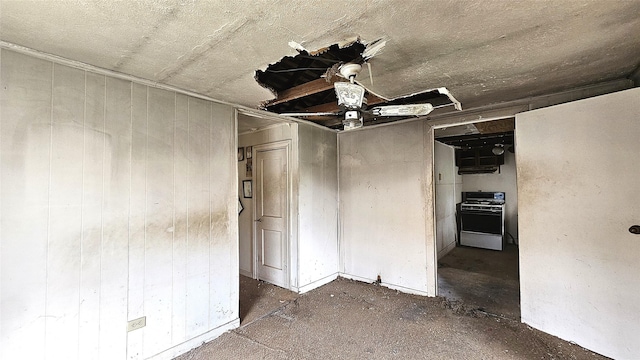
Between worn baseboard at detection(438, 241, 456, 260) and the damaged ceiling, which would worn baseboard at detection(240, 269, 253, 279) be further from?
worn baseboard at detection(438, 241, 456, 260)

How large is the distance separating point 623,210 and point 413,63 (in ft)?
6.37

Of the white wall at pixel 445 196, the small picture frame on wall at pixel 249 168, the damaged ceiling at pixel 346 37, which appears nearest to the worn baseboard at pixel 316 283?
the small picture frame on wall at pixel 249 168

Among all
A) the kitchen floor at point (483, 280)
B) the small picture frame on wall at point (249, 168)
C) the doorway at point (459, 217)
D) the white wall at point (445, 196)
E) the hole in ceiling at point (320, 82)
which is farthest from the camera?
Answer: the white wall at point (445, 196)

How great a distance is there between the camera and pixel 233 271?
8.98ft

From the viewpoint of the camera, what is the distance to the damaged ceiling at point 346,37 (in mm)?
1331

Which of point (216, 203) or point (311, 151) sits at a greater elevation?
point (311, 151)

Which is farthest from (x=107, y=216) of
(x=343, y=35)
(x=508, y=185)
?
(x=508, y=185)

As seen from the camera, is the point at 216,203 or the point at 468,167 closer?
the point at 216,203

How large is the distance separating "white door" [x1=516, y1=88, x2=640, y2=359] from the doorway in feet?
2.00

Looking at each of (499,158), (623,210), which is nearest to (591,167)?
(623,210)

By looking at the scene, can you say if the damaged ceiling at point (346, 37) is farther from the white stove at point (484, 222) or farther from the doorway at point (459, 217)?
the white stove at point (484, 222)

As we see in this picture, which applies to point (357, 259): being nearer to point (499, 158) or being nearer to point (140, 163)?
point (140, 163)

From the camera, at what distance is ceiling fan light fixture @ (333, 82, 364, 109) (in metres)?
1.72

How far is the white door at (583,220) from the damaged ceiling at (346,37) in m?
0.41
